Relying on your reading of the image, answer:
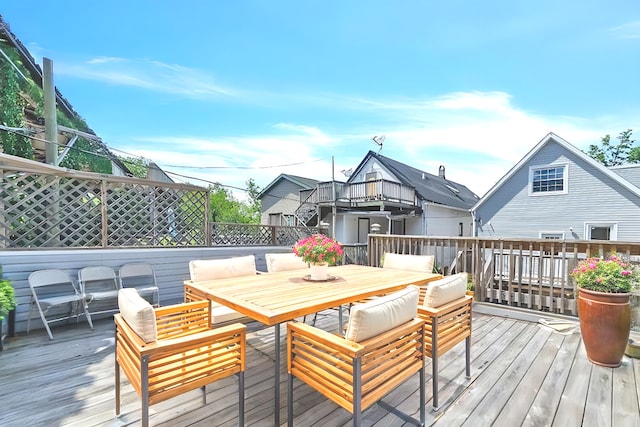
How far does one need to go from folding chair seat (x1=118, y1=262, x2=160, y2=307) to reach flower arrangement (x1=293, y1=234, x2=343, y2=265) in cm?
268

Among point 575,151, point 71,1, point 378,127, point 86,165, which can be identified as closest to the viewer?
point 71,1

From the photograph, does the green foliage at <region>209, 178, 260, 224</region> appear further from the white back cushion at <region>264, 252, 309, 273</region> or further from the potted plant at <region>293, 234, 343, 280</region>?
the potted plant at <region>293, 234, 343, 280</region>

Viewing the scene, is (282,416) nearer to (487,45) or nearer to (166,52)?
(487,45)

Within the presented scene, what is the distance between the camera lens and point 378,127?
1398 centimetres

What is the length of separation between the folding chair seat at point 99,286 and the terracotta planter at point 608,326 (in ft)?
17.3

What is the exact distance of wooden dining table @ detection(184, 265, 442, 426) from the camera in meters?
1.78

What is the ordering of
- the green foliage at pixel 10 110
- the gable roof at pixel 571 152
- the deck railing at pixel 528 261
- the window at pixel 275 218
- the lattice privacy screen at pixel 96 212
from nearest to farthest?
the deck railing at pixel 528 261
the lattice privacy screen at pixel 96 212
the green foliage at pixel 10 110
the gable roof at pixel 571 152
the window at pixel 275 218

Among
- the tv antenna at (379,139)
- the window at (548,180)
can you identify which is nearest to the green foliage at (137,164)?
the tv antenna at (379,139)

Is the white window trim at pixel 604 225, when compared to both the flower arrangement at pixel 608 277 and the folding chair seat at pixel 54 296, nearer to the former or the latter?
the flower arrangement at pixel 608 277

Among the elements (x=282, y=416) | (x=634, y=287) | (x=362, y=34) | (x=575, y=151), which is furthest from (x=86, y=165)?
(x=575, y=151)

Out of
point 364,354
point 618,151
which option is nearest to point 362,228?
point 364,354

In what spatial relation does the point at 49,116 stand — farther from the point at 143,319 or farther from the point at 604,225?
the point at 604,225

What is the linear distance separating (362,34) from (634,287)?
6470 mm

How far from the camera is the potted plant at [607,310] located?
8.22 ft
